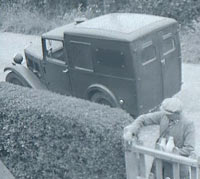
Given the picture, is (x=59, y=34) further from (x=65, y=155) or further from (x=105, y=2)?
(x=105, y=2)

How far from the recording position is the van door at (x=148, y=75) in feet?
25.6

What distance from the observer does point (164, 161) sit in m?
5.06

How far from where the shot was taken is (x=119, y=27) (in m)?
8.07

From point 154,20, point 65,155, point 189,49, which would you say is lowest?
point 189,49

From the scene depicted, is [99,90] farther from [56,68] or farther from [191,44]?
[191,44]

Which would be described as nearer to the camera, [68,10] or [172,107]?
[172,107]

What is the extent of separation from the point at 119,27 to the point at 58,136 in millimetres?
2674

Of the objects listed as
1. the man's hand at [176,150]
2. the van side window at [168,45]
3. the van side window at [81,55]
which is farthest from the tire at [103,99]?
the man's hand at [176,150]

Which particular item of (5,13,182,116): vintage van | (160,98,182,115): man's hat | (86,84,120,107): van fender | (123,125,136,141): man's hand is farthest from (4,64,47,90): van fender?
(160,98,182,115): man's hat

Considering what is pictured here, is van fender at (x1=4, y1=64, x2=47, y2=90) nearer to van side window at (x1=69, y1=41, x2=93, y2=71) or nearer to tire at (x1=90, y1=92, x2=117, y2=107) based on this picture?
van side window at (x1=69, y1=41, x2=93, y2=71)

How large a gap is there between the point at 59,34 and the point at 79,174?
3763mm

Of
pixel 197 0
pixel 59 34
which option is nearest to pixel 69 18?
pixel 197 0

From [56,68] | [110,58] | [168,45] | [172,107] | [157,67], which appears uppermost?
[172,107]

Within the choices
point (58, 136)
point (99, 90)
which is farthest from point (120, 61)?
point (58, 136)
